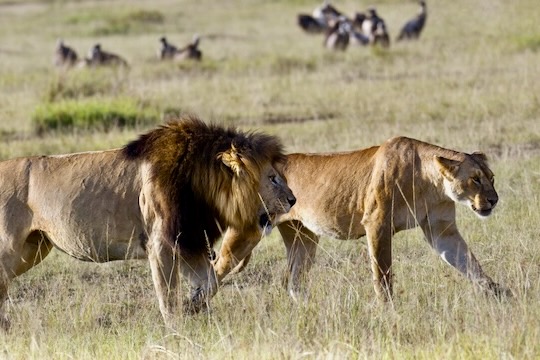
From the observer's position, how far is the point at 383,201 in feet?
22.1

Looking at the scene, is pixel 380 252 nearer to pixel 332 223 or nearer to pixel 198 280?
pixel 332 223

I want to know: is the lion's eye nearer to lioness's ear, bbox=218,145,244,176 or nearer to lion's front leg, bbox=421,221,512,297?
lion's front leg, bbox=421,221,512,297

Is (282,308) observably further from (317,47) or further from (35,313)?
(317,47)

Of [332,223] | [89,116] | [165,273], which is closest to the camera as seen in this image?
[165,273]

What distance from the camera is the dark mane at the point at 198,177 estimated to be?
617 cm

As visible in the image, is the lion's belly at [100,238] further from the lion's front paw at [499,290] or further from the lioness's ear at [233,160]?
the lion's front paw at [499,290]

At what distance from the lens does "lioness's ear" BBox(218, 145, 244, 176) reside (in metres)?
6.16

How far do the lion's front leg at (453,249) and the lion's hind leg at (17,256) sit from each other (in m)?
2.14

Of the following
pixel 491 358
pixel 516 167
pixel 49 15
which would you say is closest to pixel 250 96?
pixel 516 167

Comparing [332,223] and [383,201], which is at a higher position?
[383,201]

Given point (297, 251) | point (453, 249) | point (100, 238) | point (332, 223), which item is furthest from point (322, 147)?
point (100, 238)

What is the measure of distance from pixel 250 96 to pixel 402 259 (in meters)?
8.85

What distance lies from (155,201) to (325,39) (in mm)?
22190

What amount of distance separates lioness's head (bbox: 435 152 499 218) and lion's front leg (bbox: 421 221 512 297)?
0.21 m
